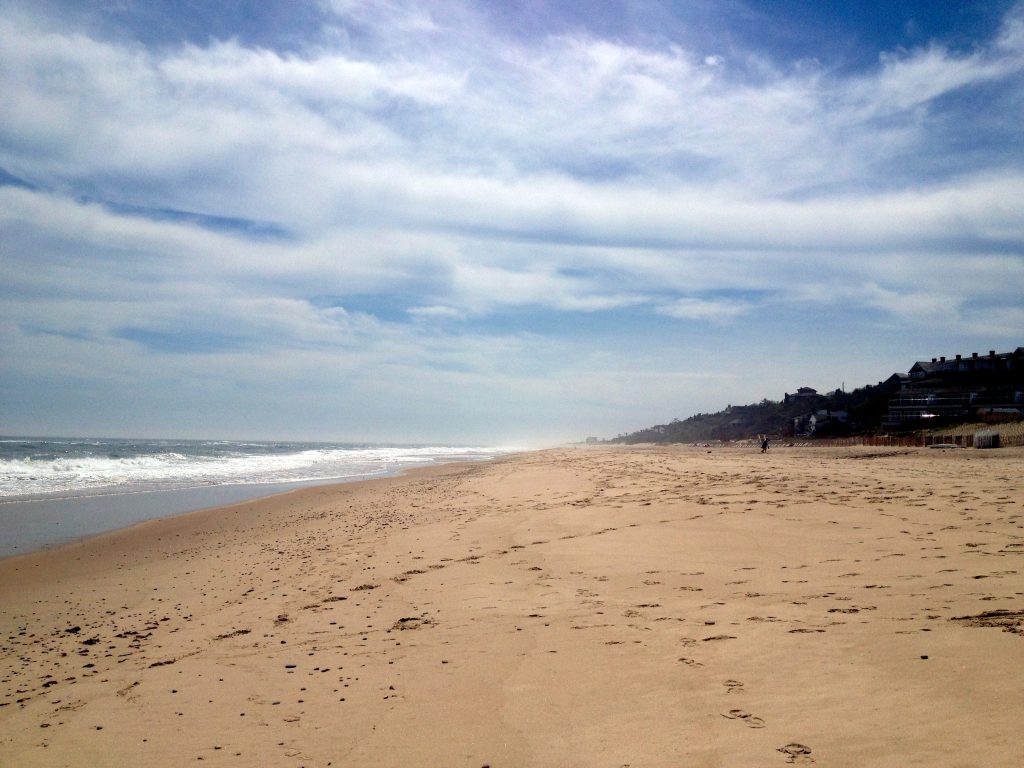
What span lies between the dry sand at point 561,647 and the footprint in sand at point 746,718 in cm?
2

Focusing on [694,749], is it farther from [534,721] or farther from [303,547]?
[303,547]

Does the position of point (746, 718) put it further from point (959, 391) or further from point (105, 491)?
point (959, 391)

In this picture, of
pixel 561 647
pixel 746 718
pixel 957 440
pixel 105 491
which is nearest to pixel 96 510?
pixel 105 491

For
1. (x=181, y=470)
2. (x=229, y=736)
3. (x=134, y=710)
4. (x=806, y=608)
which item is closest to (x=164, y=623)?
(x=134, y=710)

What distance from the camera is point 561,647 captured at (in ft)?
16.3

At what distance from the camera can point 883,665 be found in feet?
12.7

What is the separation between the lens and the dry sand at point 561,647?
3434 millimetres

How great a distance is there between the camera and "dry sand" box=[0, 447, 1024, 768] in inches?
135

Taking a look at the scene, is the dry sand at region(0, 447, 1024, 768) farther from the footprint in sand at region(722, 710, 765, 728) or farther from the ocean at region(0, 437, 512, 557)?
the ocean at region(0, 437, 512, 557)

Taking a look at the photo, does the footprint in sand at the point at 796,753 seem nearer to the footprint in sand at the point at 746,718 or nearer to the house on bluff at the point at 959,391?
the footprint in sand at the point at 746,718

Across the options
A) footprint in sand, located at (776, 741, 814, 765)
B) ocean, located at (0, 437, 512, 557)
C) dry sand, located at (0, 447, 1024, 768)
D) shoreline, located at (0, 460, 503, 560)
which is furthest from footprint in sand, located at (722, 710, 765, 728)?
ocean, located at (0, 437, 512, 557)

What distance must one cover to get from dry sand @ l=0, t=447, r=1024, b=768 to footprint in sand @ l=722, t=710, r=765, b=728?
0.05 ft

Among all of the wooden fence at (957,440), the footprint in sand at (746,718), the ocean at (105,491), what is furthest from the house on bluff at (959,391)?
the footprint in sand at (746,718)

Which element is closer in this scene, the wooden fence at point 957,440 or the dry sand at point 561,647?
the dry sand at point 561,647
